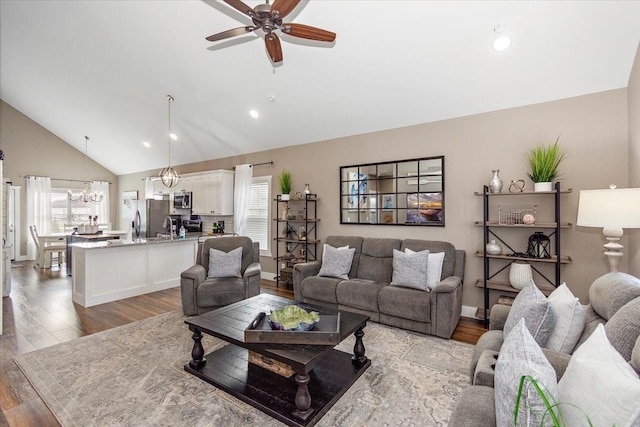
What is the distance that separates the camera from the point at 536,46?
2941mm

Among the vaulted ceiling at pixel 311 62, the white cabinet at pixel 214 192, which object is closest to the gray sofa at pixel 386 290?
the vaulted ceiling at pixel 311 62

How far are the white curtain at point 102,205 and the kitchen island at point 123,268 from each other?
18.8ft

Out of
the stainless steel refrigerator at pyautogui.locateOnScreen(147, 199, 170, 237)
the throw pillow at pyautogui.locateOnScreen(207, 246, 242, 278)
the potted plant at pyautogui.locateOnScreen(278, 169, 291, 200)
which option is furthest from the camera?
the stainless steel refrigerator at pyautogui.locateOnScreen(147, 199, 170, 237)

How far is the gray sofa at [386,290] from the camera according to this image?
3.28 meters

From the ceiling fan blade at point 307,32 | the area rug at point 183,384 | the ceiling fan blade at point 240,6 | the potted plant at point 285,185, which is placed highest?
the ceiling fan blade at point 240,6

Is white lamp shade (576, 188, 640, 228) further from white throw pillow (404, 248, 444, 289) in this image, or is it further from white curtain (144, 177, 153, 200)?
white curtain (144, 177, 153, 200)

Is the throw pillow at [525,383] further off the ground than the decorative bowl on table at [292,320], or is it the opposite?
the throw pillow at [525,383]

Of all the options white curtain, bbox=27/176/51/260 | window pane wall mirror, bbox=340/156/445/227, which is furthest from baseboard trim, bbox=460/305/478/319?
white curtain, bbox=27/176/51/260

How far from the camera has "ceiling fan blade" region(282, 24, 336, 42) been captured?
2389 mm

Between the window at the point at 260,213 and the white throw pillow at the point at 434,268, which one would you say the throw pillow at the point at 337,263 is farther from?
the window at the point at 260,213

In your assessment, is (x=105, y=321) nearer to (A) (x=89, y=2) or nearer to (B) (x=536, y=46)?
(A) (x=89, y=2)

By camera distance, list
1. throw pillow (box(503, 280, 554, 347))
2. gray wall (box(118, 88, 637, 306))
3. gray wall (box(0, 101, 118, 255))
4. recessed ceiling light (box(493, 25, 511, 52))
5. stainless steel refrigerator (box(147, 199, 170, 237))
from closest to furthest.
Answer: throw pillow (box(503, 280, 554, 347))
recessed ceiling light (box(493, 25, 511, 52))
gray wall (box(118, 88, 637, 306))
stainless steel refrigerator (box(147, 199, 170, 237))
gray wall (box(0, 101, 118, 255))

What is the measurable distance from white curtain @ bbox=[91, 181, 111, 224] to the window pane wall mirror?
862cm

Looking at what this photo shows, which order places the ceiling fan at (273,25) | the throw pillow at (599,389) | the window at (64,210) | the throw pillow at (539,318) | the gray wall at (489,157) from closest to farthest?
the throw pillow at (599,389) → the throw pillow at (539,318) → the ceiling fan at (273,25) → the gray wall at (489,157) → the window at (64,210)
